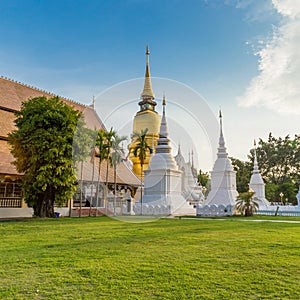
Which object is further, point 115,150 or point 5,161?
point 115,150

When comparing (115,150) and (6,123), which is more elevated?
(6,123)

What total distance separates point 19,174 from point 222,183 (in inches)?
629

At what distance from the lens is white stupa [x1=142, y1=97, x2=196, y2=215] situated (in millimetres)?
Result: 24139

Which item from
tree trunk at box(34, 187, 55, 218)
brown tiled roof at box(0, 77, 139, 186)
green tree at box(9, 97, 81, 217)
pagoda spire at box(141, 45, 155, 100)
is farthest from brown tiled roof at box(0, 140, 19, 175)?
pagoda spire at box(141, 45, 155, 100)

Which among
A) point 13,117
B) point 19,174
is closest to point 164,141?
point 13,117

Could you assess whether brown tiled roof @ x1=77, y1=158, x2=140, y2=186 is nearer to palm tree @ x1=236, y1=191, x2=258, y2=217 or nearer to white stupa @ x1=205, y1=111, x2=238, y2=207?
white stupa @ x1=205, y1=111, x2=238, y2=207

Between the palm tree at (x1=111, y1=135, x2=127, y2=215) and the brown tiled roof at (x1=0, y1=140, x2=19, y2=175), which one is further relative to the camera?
the palm tree at (x1=111, y1=135, x2=127, y2=215)

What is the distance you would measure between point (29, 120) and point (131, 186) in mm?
12101

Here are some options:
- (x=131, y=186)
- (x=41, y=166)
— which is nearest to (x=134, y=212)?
(x=131, y=186)

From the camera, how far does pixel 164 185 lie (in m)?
25.0

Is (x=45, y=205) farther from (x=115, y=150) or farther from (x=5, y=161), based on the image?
(x=115, y=150)

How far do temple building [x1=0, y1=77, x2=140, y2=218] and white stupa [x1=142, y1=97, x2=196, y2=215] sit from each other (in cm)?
186

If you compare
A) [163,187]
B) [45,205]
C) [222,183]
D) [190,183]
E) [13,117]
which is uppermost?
[13,117]

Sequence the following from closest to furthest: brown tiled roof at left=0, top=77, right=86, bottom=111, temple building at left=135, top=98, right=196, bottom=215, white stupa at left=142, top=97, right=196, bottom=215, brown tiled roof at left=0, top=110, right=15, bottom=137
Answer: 1. brown tiled roof at left=0, top=110, right=15, bottom=137
2. brown tiled roof at left=0, top=77, right=86, bottom=111
3. temple building at left=135, top=98, right=196, bottom=215
4. white stupa at left=142, top=97, right=196, bottom=215
